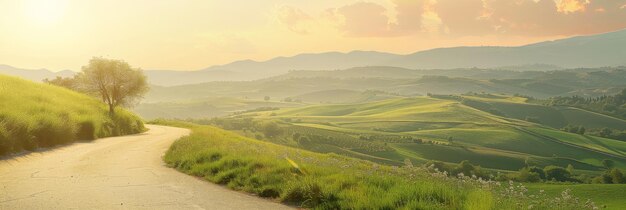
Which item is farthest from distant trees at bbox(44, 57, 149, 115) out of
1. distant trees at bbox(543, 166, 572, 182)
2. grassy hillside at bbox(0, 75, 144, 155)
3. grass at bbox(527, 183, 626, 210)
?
distant trees at bbox(543, 166, 572, 182)

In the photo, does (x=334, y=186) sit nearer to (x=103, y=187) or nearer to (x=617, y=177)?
(x=103, y=187)

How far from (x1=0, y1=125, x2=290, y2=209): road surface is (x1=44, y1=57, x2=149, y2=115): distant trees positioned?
38834mm

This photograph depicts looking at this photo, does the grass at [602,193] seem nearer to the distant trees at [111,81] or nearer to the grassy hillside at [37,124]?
the grassy hillside at [37,124]

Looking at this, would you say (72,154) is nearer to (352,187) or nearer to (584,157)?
(352,187)

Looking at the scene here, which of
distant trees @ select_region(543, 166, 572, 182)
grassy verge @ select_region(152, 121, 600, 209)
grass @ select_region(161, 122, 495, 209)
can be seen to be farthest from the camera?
distant trees @ select_region(543, 166, 572, 182)

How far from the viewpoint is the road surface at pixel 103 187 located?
12289 millimetres

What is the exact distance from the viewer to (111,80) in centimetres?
6012

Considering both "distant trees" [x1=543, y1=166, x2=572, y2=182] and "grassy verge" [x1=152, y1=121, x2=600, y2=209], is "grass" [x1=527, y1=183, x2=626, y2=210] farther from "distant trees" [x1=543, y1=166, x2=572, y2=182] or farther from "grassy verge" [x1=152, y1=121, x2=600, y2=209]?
"distant trees" [x1=543, y1=166, x2=572, y2=182]

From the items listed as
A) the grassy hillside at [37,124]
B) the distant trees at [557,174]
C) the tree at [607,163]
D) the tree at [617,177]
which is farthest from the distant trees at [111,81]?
the tree at [607,163]

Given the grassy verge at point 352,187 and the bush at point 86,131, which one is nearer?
the grassy verge at point 352,187

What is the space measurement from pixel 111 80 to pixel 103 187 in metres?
50.3

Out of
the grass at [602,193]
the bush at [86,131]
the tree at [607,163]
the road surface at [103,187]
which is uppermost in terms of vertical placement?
the bush at [86,131]

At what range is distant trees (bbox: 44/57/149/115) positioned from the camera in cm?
5847

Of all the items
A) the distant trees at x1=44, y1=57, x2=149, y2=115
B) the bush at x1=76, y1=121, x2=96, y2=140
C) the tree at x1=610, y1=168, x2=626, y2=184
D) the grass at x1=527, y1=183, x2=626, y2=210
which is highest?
the distant trees at x1=44, y1=57, x2=149, y2=115
